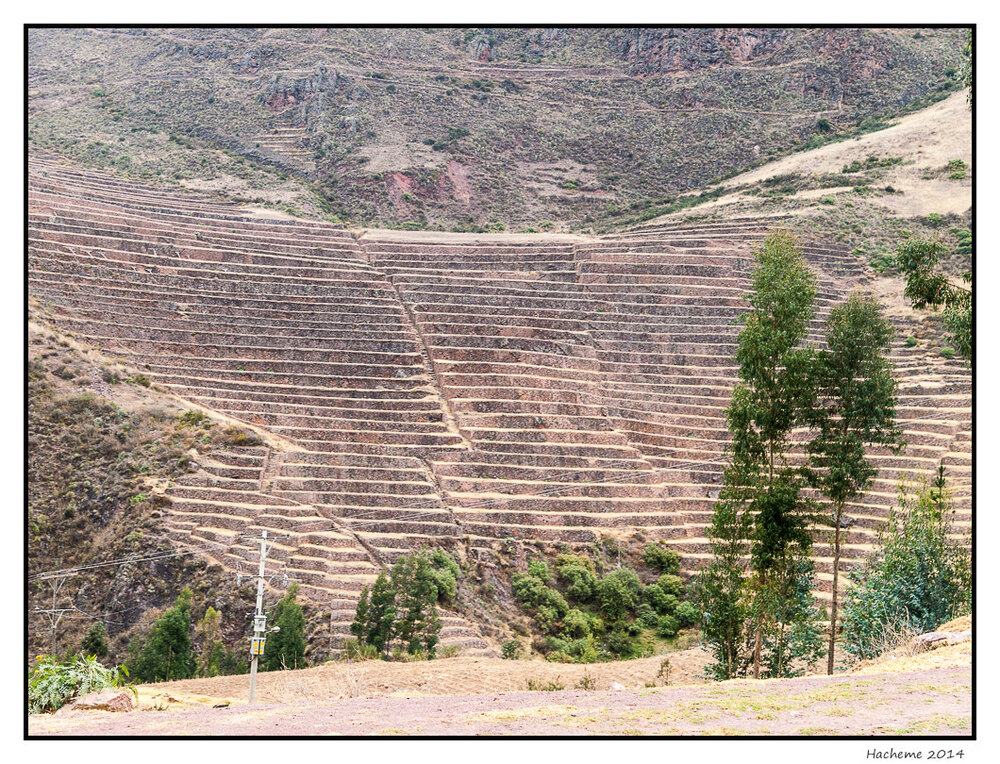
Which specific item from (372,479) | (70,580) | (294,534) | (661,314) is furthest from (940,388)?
(70,580)

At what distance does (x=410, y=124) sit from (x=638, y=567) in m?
43.0

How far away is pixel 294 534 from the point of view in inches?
851

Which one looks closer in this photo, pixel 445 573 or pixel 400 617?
pixel 400 617

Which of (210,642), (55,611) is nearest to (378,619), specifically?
(210,642)

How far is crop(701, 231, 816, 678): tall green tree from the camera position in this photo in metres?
13.0

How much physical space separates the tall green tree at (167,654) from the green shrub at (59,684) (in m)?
5.96

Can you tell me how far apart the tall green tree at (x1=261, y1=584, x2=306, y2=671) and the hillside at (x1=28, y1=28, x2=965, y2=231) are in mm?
31344

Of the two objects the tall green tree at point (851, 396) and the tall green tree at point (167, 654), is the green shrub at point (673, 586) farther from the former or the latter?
the tall green tree at point (167, 654)

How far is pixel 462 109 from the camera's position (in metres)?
61.1

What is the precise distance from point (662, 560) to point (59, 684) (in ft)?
49.2

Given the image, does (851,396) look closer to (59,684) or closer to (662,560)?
(662,560)

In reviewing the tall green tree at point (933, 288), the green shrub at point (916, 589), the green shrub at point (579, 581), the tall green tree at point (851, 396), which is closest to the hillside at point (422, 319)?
the green shrub at point (579, 581)

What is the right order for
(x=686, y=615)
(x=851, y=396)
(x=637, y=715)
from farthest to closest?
(x=686, y=615)
(x=851, y=396)
(x=637, y=715)

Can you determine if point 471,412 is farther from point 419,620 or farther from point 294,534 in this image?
point 419,620
